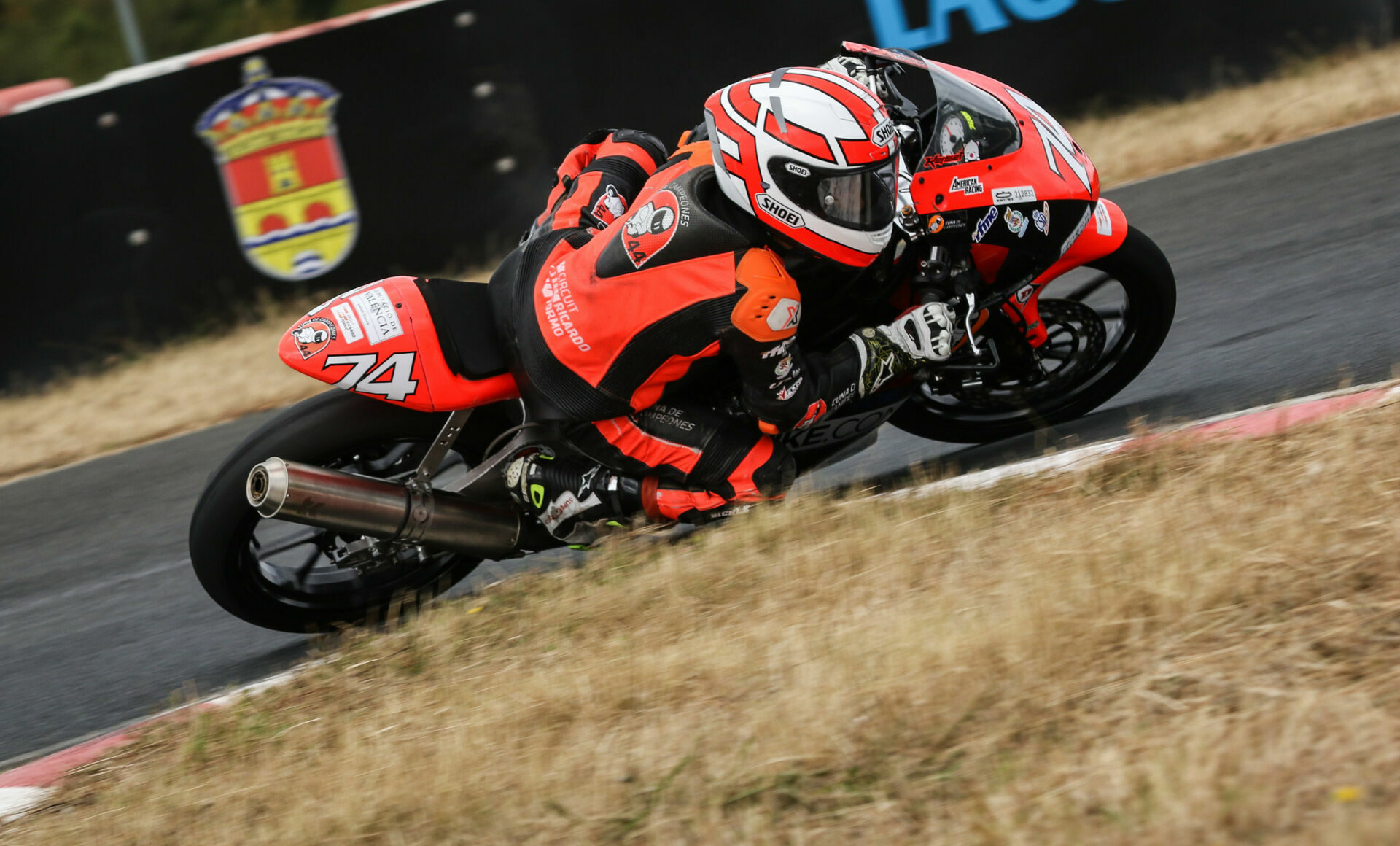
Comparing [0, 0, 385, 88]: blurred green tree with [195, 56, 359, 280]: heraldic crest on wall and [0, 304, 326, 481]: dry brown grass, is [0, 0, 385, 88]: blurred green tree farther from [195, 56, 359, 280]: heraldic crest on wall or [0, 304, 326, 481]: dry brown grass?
[0, 304, 326, 481]: dry brown grass

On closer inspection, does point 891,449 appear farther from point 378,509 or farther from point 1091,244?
point 378,509

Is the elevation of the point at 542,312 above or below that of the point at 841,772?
above

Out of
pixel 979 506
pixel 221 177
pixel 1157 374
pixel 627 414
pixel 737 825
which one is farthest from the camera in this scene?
pixel 221 177

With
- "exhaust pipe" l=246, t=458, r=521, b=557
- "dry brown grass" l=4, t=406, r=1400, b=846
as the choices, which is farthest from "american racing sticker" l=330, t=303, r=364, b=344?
"dry brown grass" l=4, t=406, r=1400, b=846

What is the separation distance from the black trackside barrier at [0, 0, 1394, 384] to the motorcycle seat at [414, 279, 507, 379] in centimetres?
431

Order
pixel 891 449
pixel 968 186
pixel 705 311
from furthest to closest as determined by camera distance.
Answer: pixel 891 449
pixel 968 186
pixel 705 311

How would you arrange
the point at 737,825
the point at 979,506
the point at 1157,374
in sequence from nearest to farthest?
1. the point at 737,825
2. the point at 979,506
3. the point at 1157,374

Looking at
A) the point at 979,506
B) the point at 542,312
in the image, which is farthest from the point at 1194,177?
the point at 542,312

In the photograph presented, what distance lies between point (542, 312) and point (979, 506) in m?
A: 1.41

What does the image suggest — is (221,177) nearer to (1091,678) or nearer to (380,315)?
(380,315)

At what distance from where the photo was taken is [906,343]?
3775mm

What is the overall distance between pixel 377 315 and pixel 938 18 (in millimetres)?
5525

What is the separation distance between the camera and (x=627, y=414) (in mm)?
3895

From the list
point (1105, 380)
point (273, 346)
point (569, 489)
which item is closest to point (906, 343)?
point (1105, 380)
